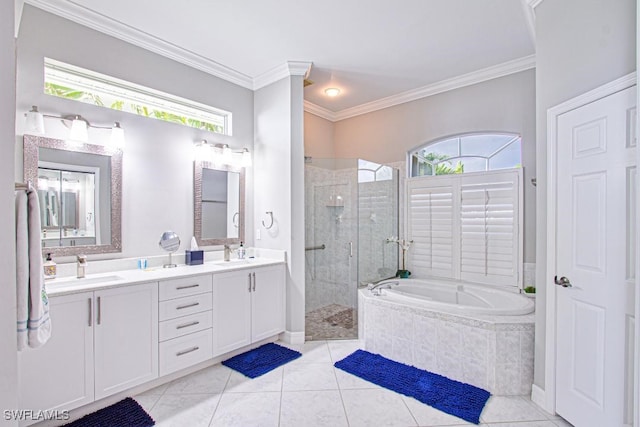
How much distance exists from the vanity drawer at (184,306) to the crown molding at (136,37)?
Result: 87.0 inches

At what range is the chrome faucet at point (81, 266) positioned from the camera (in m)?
2.30

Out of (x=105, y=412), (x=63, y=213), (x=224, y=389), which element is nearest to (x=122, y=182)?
(x=63, y=213)

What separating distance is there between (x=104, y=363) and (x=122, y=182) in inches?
54.3

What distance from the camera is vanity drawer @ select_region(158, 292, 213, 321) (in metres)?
2.36

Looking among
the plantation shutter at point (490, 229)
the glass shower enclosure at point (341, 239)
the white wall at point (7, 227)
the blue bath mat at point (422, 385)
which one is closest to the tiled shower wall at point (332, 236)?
the glass shower enclosure at point (341, 239)

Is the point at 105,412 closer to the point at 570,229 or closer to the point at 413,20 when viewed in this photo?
the point at 570,229

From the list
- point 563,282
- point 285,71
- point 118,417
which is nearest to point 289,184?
point 285,71

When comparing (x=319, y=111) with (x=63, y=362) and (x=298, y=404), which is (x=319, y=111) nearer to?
(x=298, y=404)

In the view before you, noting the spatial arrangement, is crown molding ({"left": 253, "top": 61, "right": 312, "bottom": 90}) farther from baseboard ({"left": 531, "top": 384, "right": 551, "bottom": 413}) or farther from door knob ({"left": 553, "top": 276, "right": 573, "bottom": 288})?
baseboard ({"left": 531, "top": 384, "right": 551, "bottom": 413})

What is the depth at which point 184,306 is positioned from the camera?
97.6 inches

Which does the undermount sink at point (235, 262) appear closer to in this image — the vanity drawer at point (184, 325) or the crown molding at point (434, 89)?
the vanity drawer at point (184, 325)

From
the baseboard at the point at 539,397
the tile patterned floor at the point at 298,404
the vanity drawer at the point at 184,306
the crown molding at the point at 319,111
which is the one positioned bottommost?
the tile patterned floor at the point at 298,404

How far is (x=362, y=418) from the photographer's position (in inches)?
80.5

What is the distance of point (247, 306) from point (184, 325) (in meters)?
0.61
